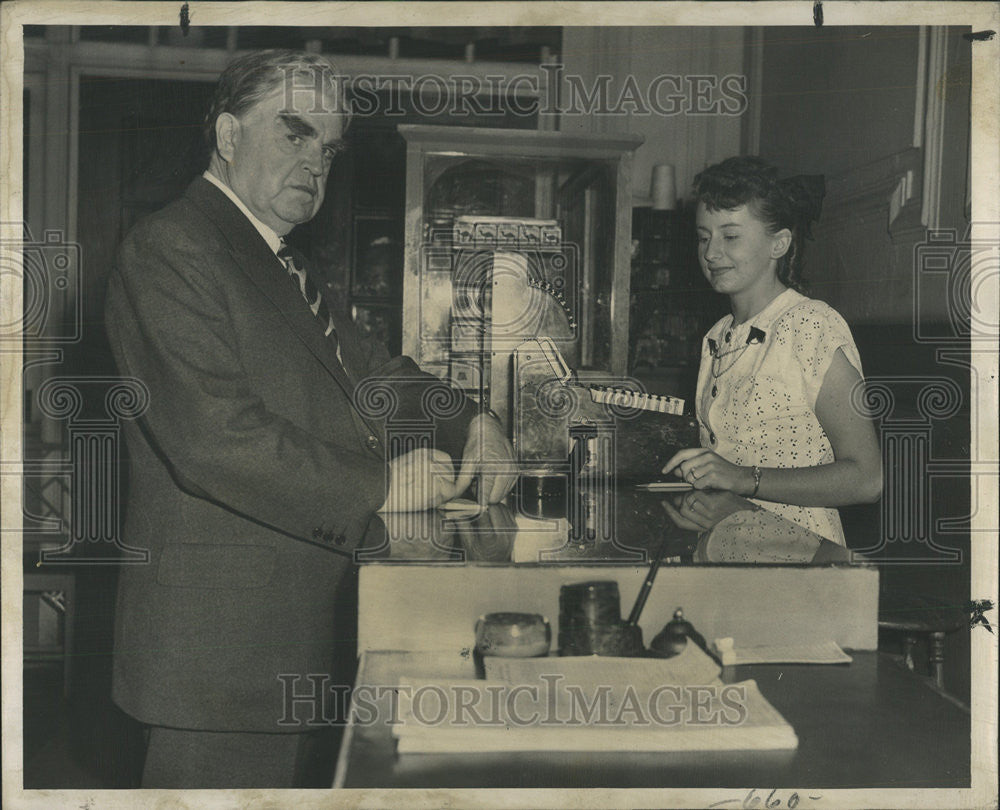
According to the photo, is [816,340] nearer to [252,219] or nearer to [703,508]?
[703,508]

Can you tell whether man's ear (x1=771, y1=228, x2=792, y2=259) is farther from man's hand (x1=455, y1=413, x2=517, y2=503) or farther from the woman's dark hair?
man's hand (x1=455, y1=413, x2=517, y2=503)

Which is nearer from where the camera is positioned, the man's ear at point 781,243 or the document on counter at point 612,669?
the document on counter at point 612,669

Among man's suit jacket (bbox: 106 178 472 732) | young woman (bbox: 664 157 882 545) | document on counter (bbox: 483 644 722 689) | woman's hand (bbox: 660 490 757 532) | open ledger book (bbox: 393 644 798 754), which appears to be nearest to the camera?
open ledger book (bbox: 393 644 798 754)

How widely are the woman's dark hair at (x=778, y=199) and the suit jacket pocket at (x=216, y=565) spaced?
1.29 metres

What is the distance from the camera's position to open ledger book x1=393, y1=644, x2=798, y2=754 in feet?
4.34

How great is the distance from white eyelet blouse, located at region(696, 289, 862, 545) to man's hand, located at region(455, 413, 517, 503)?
18.9 inches

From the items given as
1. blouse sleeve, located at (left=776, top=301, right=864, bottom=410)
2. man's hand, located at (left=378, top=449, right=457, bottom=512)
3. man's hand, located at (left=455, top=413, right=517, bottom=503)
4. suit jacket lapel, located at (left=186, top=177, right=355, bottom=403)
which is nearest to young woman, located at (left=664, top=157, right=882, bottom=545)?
blouse sleeve, located at (left=776, top=301, right=864, bottom=410)

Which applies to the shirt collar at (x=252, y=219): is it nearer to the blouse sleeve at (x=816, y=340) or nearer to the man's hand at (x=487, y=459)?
the man's hand at (x=487, y=459)

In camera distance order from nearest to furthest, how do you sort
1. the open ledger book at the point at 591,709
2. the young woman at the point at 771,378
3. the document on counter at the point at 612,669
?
the open ledger book at the point at 591,709
the document on counter at the point at 612,669
the young woman at the point at 771,378

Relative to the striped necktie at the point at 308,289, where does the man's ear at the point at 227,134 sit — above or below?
above

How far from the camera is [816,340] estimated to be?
83.0 inches

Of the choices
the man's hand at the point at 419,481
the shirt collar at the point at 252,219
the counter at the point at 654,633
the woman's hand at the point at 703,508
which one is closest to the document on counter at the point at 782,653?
the counter at the point at 654,633

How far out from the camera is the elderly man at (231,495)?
185 cm

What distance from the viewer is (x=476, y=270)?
214cm
